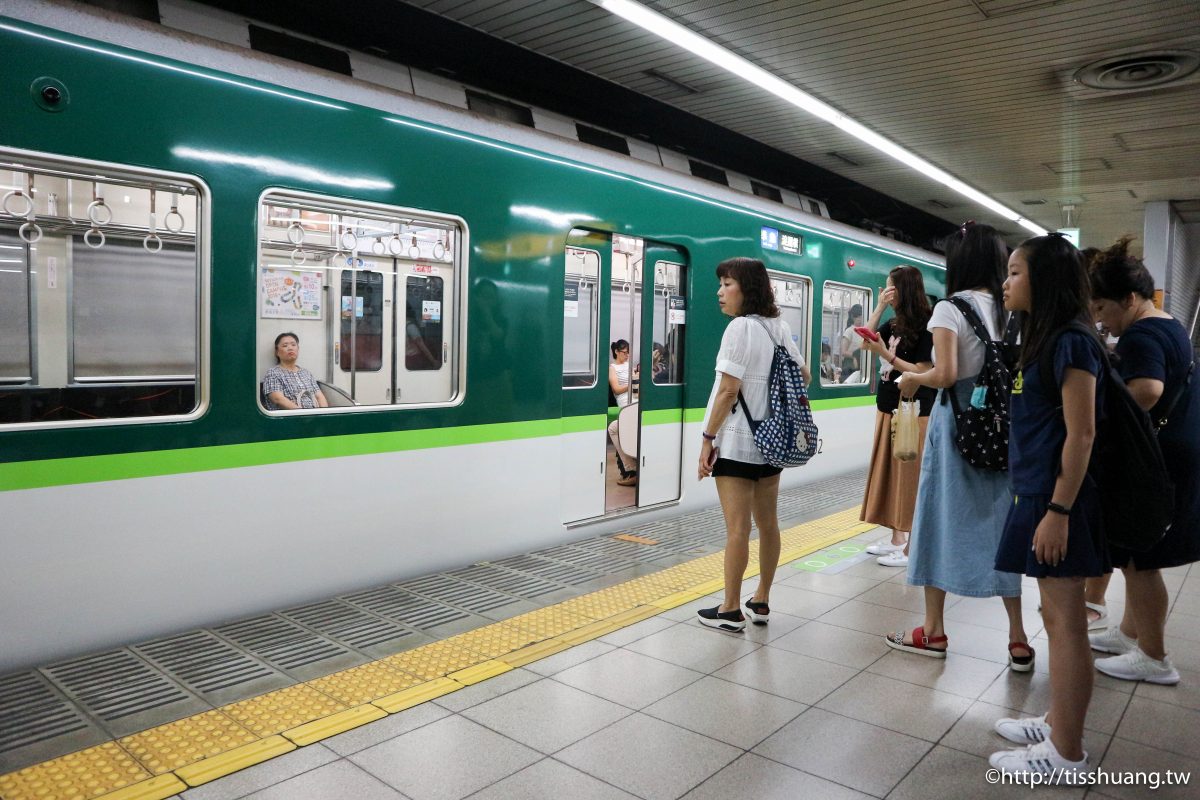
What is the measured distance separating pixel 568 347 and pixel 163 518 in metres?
2.71

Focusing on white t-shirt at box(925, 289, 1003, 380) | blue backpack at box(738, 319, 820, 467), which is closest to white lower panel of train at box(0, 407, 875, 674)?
blue backpack at box(738, 319, 820, 467)

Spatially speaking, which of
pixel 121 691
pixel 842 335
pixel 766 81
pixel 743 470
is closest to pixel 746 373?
pixel 743 470

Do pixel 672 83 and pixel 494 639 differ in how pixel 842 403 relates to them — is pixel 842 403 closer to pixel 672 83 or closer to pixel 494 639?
pixel 672 83

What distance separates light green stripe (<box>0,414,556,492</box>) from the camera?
9.95ft

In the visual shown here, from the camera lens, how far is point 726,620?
3863 mm

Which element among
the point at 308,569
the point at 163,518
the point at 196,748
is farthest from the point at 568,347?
the point at 196,748

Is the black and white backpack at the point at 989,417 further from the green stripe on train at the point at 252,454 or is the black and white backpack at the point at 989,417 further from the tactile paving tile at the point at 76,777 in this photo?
the tactile paving tile at the point at 76,777

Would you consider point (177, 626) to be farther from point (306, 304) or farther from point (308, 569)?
point (306, 304)

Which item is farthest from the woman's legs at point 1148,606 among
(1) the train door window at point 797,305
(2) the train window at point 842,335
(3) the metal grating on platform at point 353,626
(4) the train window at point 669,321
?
(2) the train window at point 842,335

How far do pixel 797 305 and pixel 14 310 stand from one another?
606cm

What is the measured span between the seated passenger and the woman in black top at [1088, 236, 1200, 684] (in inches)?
133

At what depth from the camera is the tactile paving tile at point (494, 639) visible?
353 cm

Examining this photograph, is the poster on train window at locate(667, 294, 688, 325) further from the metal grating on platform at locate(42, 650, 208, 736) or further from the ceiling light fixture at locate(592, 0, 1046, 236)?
the metal grating on platform at locate(42, 650, 208, 736)

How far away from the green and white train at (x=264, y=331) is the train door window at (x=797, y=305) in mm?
2395
